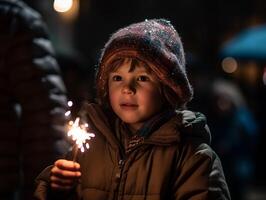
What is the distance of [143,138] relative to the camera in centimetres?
396

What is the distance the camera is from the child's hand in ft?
12.6

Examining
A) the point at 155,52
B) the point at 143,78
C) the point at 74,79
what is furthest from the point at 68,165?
the point at 74,79

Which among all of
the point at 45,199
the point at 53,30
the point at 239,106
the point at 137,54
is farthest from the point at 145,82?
the point at 53,30

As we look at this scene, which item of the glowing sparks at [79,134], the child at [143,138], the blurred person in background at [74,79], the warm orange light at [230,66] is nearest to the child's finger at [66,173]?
the child at [143,138]

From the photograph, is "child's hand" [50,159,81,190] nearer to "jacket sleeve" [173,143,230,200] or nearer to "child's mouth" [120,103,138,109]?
"child's mouth" [120,103,138,109]

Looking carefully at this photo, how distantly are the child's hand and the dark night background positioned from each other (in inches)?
189

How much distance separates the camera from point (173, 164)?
3898mm

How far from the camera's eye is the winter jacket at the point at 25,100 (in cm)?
532

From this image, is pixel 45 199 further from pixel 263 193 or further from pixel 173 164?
pixel 263 193

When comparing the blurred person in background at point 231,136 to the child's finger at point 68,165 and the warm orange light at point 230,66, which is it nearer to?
the child's finger at point 68,165

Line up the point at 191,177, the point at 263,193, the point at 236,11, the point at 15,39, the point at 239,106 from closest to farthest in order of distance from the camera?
the point at 191,177
the point at 15,39
the point at 239,106
the point at 263,193
the point at 236,11

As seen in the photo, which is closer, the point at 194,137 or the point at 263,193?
the point at 194,137

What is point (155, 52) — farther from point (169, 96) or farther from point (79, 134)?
point (79, 134)

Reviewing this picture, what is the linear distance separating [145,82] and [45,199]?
0.77 m
